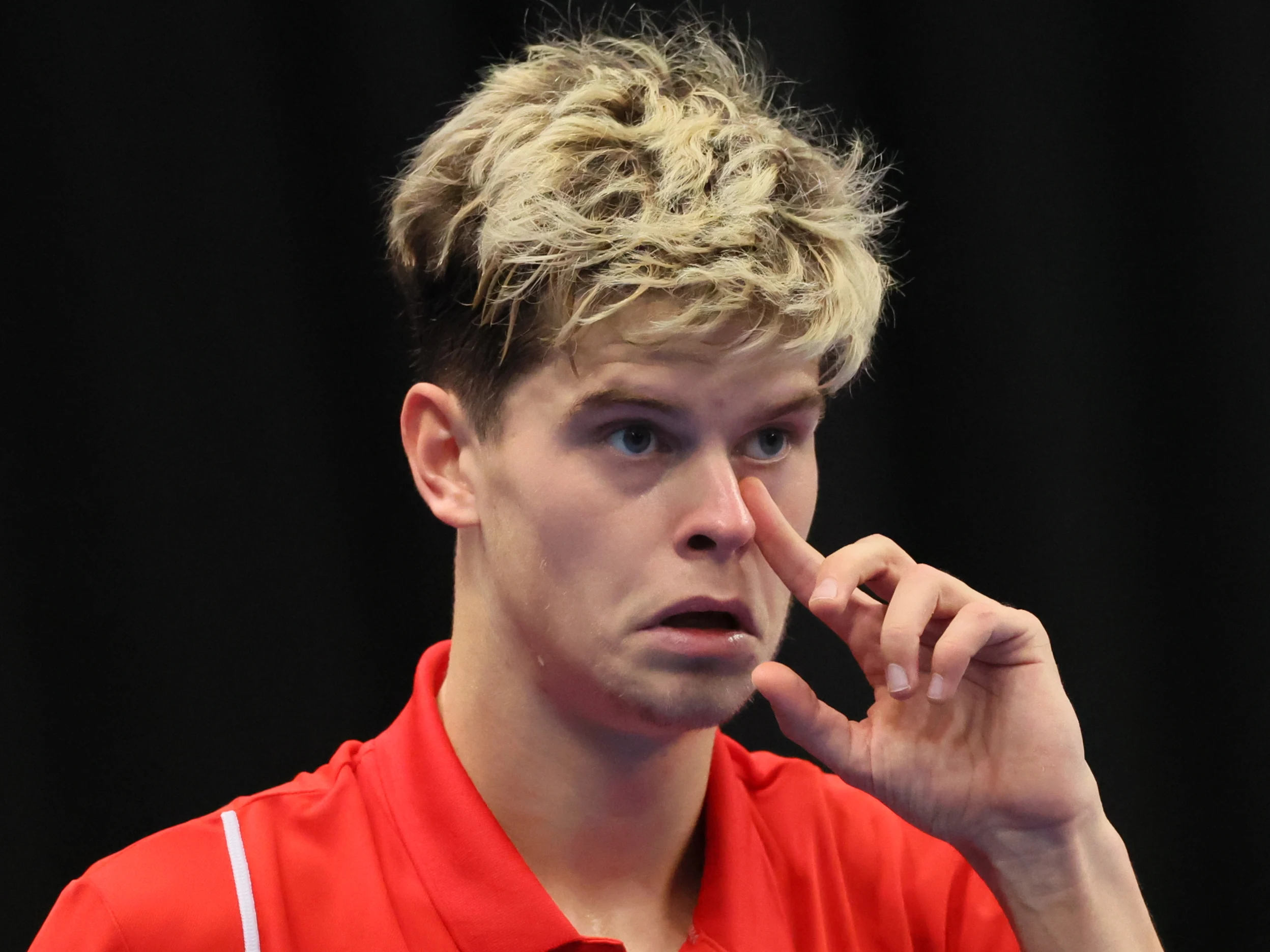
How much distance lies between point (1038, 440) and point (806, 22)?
627mm

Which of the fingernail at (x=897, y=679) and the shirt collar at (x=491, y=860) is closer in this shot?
the fingernail at (x=897, y=679)

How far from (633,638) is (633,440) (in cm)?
16

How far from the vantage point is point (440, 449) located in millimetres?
1301

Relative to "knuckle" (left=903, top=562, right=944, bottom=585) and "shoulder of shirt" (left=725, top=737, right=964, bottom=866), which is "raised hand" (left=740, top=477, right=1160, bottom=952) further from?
"shoulder of shirt" (left=725, top=737, right=964, bottom=866)

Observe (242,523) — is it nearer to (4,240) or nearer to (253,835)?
(4,240)

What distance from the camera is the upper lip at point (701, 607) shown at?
1134 millimetres

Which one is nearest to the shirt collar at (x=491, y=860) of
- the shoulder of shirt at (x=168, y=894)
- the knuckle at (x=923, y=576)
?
the shoulder of shirt at (x=168, y=894)

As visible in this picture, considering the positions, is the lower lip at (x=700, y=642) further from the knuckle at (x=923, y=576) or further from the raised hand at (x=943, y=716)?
the knuckle at (x=923, y=576)

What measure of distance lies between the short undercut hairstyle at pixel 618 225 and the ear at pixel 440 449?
0.8 inches

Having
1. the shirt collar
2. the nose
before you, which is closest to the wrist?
the shirt collar

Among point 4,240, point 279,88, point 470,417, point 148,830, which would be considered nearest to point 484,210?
point 470,417

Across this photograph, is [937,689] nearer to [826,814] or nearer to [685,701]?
[685,701]

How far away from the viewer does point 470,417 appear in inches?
49.6

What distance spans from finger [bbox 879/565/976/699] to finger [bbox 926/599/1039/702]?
0.04 feet
